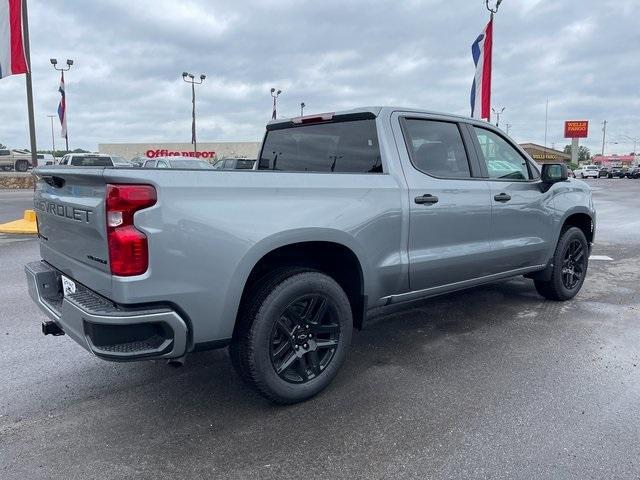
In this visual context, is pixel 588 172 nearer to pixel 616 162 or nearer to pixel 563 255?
pixel 616 162

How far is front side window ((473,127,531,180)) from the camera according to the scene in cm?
462

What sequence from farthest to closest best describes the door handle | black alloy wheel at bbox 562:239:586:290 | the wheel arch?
black alloy wheel at bbox 562:239:586:290 < the door handle < the wheel arch

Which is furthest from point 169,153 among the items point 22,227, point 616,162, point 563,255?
point 616,162

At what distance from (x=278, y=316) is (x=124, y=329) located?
88 cm

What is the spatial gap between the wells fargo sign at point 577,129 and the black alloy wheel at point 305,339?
296 feet

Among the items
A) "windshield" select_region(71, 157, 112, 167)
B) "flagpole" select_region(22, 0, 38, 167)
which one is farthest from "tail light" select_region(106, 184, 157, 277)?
"flagpole" select_region(22, 0, 38, 167)

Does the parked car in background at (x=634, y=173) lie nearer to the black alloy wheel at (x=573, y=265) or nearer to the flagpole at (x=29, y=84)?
the black alloy wheel at (x=573, y=265)

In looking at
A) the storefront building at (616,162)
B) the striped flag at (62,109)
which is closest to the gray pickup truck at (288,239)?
the striped flag at (62,109)

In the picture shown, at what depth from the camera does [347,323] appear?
3432 mm

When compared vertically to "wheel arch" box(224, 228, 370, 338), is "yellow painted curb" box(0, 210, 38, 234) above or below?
below

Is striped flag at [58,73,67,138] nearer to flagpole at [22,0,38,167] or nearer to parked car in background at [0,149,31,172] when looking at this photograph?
parked car in background at [0,149,31,172]

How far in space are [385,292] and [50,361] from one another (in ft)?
8.68

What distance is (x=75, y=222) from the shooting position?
Answer: 286 cm

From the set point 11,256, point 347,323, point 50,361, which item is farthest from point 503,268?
point 11,256
